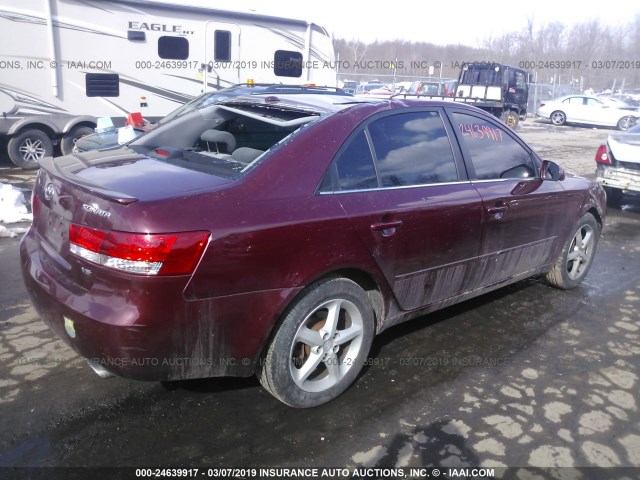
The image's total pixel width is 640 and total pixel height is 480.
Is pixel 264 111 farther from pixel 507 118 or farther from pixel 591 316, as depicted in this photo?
pixel 507 118

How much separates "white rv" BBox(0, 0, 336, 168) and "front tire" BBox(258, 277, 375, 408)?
325 inches

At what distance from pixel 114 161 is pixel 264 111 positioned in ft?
3.09

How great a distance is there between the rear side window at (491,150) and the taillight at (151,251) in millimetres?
2159

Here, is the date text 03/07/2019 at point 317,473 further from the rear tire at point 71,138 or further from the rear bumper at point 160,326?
the rear tire at point 71,138

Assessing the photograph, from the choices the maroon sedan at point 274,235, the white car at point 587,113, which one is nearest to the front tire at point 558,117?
the white car at point 587,113

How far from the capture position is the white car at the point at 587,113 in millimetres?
26688

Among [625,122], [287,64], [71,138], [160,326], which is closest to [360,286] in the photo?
[160,326]

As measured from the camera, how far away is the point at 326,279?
9.75 ft

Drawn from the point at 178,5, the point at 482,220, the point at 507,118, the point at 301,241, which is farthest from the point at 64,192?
the point at 507,118

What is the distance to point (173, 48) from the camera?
10391 millimetres

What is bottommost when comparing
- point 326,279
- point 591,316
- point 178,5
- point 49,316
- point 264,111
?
point 591,316

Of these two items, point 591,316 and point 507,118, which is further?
point 507,118

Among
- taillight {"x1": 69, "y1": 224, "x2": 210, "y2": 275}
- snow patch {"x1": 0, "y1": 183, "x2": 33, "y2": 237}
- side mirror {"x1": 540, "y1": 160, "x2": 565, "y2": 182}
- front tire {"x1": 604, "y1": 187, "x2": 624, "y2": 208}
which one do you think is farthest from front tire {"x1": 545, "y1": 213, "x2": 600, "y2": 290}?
snow patch {"x1": 0, "y1": 183, "x2": 33, "y2": 237}

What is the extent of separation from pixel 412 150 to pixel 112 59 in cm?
808
